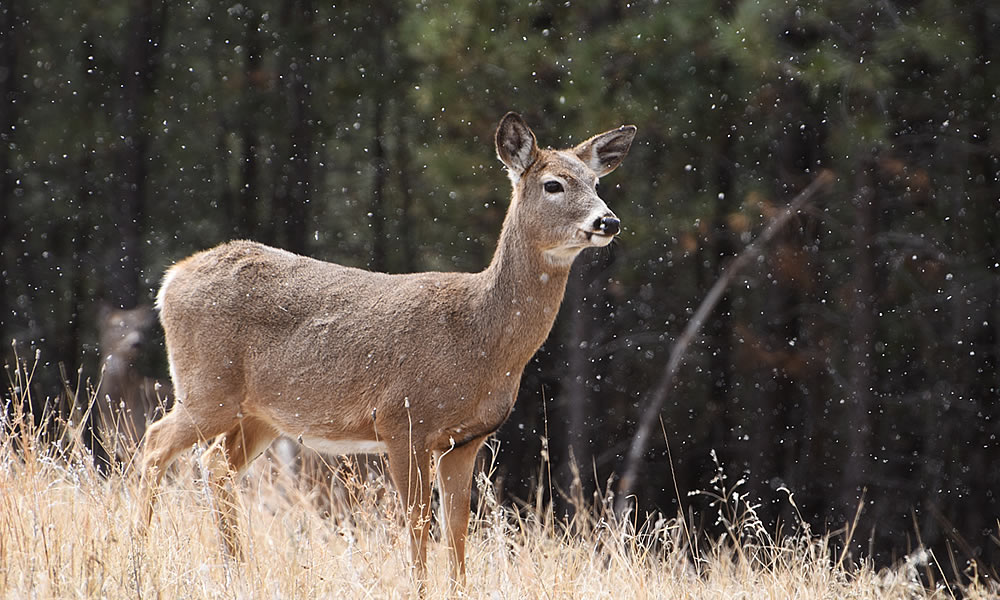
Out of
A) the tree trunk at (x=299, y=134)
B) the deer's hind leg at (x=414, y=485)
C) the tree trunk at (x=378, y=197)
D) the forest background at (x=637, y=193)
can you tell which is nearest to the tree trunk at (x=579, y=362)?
the forest background at (x=637, y=193)

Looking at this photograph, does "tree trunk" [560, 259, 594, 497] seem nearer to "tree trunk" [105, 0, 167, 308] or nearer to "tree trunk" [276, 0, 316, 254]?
"tree trunk" [276, 0, 316, 254]

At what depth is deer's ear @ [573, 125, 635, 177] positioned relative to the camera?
6344mm

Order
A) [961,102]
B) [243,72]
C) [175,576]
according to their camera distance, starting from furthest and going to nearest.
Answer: [243,72], [961,102], [175,576]

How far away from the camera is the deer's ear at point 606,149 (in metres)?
6.34

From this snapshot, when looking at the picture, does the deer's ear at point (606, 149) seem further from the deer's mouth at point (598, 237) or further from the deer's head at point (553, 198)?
the deer's mouth at point (598, 237)

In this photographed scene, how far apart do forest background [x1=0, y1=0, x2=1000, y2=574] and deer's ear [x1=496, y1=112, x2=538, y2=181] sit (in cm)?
516

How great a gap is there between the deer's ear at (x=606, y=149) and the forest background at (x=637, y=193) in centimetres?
453

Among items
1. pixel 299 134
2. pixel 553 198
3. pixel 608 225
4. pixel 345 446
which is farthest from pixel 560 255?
pixel 299 134

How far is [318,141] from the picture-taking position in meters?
16.8

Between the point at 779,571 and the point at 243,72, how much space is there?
43.5 ft

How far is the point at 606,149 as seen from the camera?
6.45m

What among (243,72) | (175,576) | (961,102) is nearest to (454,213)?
(243,72)

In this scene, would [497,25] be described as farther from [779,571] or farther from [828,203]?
[779,571]

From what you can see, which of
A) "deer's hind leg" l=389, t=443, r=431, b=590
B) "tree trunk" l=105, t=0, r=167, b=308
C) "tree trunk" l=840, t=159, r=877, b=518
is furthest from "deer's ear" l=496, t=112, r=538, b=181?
"tree trunk" l=105, t=0, r=167, b=308
